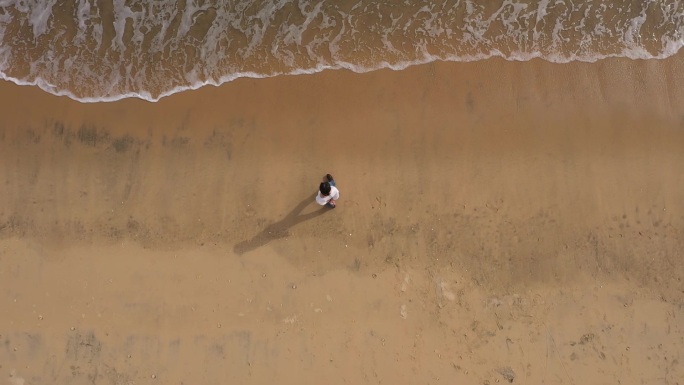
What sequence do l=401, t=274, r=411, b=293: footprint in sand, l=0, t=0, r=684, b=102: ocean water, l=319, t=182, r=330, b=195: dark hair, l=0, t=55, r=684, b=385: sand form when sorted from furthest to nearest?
l=0, t=0, r=684, b=102: ocean water < l=401, t=274, r=411, b=293: footprint in sand < l=0, t=55, r=684, b=385: sand < l=319, t=182, r=330, b=195: dark hair

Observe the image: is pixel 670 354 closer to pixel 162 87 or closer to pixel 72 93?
pixel 162 87

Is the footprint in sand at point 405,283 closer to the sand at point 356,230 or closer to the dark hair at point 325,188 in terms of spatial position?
the sand at point 356,230

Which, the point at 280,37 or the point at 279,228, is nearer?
the point at 279,228

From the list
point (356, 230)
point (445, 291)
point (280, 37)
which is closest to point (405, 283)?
point (445, 291)

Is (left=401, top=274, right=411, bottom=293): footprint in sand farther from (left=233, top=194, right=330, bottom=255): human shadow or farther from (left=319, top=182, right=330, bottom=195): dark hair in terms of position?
(left=319, top=182, right=330, bottom=195): dark hair

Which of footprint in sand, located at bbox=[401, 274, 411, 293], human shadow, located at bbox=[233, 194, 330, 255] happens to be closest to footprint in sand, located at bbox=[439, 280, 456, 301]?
footprint in sand, located at bbox=[401, 274, 411, 293]

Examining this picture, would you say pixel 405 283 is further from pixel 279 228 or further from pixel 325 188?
pixel 279 228
